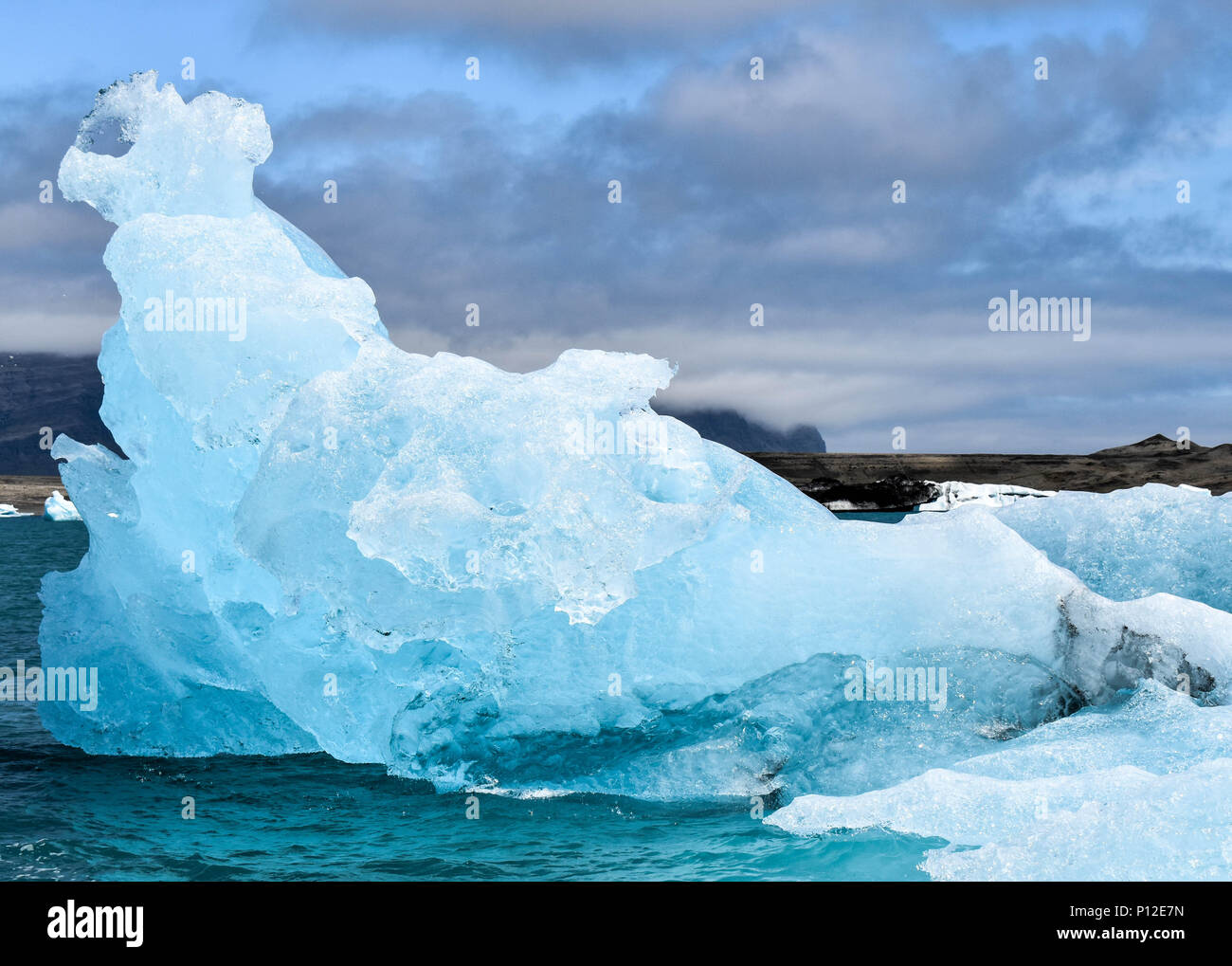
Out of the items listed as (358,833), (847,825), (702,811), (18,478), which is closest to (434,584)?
(358,833)

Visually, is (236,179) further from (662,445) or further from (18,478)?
(18,478)

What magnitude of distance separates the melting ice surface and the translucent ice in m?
→ 0.02

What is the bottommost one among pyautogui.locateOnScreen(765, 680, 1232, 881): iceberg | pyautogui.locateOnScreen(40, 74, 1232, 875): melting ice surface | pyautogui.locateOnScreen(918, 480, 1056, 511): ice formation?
pyautogui.locateOnScreen(765, 680, 1232, 881): iceberg

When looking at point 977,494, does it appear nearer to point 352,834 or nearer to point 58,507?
point 352,834

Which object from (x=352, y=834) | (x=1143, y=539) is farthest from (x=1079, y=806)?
(x=1143, y=539)

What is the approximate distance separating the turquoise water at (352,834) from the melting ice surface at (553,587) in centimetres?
32

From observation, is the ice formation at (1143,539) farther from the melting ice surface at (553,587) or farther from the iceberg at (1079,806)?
the iceberg at (1079,806)

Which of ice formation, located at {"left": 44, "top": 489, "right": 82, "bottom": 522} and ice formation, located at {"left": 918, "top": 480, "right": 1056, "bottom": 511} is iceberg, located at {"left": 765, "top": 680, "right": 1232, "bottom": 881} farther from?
ice formation, located at {"left": 44, "top": 489, "right": 82, "bottom": 522}

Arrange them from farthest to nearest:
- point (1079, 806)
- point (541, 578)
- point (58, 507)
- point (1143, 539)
Result: point (58, 507) → point (1143, 539) → point (541, 578) → point (1079, 806)

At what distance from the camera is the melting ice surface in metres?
6.85

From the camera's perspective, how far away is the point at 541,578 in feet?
21.9

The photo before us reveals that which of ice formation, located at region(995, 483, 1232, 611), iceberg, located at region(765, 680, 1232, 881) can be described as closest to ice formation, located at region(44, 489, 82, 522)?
ice formation, located at region(995, 483, 1232, 611)

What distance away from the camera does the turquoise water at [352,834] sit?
5.91 metres

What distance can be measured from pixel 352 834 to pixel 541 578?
1.91 metres
